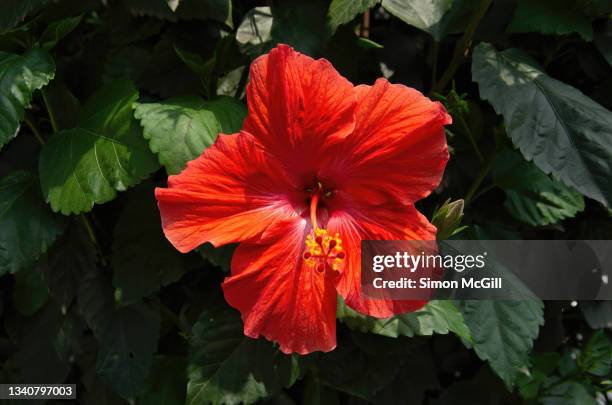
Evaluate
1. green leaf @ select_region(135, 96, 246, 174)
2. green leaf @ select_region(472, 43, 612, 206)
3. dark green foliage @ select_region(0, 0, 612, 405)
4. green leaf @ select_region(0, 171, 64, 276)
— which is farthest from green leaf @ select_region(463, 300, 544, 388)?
green leaf @ select_region(0, 171, 64, 276)

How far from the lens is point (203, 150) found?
1020 mm

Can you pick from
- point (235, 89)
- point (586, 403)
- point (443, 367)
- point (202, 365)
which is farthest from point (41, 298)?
point (586, 403)

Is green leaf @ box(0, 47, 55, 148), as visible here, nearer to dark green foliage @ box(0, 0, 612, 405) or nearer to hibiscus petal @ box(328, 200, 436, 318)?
dark green foliage @ box(0, 0, 612, 405)

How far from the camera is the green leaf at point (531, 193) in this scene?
1.26 m

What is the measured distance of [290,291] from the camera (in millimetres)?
940

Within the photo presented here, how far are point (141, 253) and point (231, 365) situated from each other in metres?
0.29

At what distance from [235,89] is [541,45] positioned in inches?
26.4

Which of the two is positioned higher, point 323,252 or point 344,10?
point 344,10

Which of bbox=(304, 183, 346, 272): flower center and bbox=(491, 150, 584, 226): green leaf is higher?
bbox=(304, 183, 346, 272): flower center

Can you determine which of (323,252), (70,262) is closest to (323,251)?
(323,252)

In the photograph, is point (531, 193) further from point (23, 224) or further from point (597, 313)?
point (23, 224)

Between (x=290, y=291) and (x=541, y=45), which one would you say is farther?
(x=541, y=45)

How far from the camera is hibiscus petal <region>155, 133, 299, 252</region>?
0.90 metres

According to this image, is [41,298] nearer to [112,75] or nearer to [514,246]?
[112,75]
